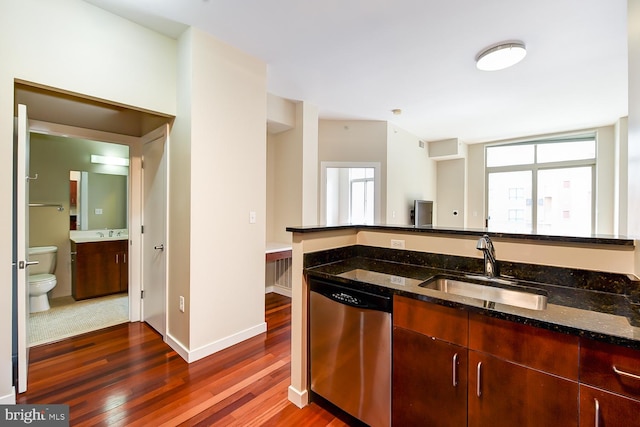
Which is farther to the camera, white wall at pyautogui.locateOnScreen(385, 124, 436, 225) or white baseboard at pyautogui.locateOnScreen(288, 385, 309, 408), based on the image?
white wall at pyautogui.locateOnScreen(385, 124, 436, 225)

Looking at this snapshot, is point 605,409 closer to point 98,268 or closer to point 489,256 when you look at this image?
point 489,256

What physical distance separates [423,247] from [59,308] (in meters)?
4.31

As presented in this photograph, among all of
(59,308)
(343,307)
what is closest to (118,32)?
(343,307)

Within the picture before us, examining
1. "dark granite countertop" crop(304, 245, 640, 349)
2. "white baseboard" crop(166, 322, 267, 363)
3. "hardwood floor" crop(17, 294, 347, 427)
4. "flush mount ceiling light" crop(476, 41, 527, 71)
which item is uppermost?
"flush mount ceiling light" crop(476, 41, 527, 71)

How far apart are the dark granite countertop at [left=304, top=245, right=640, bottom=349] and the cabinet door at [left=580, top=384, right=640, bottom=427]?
20 centimetres

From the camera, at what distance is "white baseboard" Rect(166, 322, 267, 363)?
2385mm

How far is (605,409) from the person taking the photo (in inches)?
38.2

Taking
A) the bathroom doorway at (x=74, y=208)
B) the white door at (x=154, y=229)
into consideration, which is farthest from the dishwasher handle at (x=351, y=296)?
the bathroom doorway at (x=74, y=208)

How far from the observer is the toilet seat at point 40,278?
10.5ft

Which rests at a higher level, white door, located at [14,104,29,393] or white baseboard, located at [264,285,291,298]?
white door, located at [14,104,29,393]

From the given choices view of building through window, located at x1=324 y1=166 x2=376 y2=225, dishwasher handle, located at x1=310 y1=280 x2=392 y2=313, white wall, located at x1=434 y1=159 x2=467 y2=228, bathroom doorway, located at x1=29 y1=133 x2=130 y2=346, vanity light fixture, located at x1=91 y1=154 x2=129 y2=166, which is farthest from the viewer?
white wall, located at x1=434 y1=159 x2=467 y2=228

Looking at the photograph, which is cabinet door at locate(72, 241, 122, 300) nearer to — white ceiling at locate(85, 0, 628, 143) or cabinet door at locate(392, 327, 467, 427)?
white ceiling at locate(85, 0, 628, 143)

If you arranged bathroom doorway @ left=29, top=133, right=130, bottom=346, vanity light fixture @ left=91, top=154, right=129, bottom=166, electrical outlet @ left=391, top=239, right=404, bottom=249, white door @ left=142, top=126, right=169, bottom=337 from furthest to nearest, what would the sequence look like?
1. vanity light fixture @ left=91, top=154, right=129, bottom=166
2. bathroom doorway @ left=29, top=133, right=130, bottom=346
3. white door @ left=142, top=126, right=169, bottom=337
4. electrical outlet @ left=391, top=239, right=404, bottom=249

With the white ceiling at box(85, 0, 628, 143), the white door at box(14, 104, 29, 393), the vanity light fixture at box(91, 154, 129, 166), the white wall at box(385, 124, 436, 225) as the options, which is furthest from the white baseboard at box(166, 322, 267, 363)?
the vanity light fixture at box(91, 154, 129, 166)
